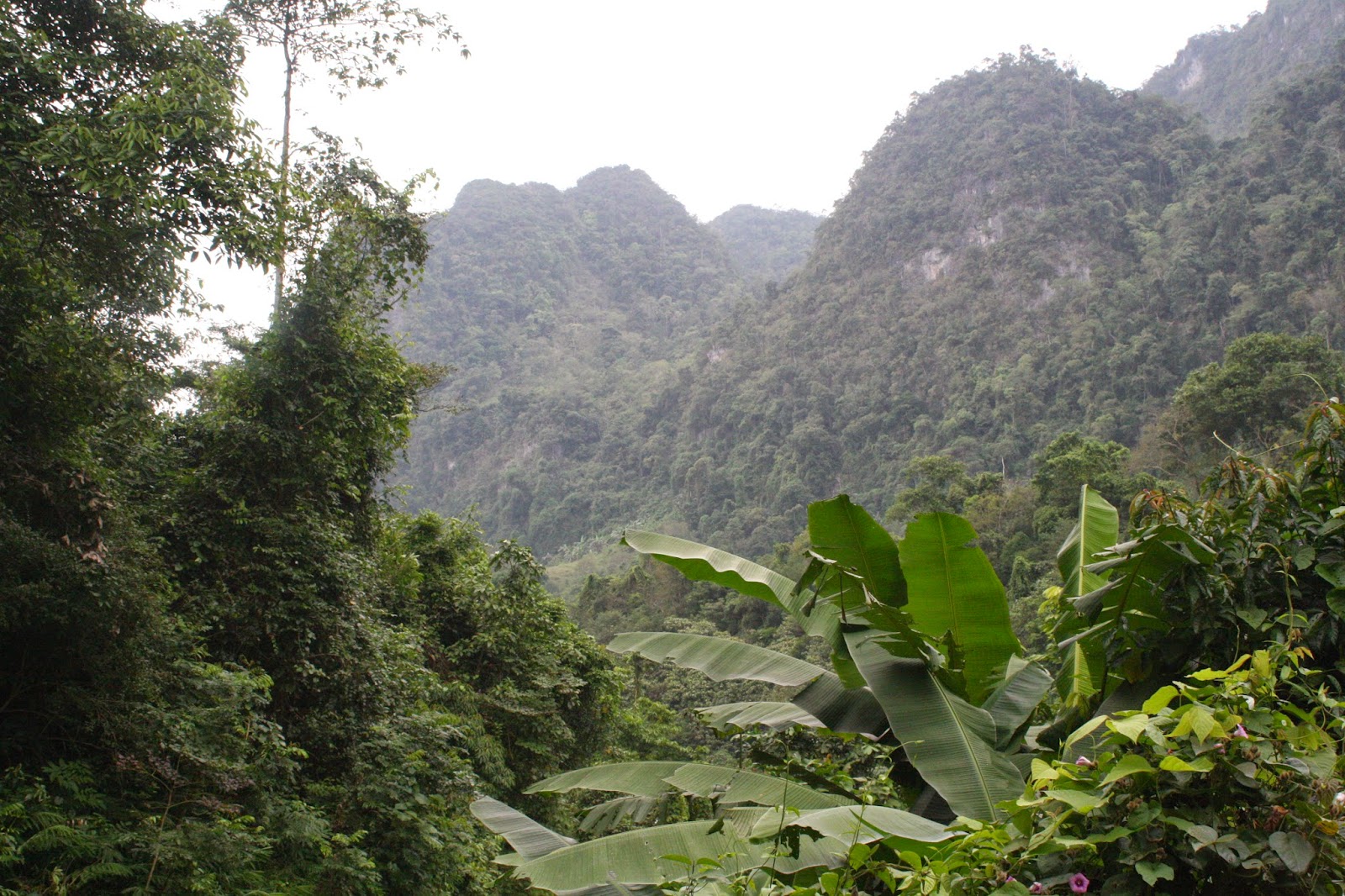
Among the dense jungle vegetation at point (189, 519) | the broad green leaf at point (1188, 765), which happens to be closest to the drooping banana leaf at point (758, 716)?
the broad green leaf at point (1188, 765)

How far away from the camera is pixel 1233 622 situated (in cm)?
204

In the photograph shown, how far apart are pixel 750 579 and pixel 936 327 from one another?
153 feet

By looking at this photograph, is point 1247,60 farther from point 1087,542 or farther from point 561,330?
point 1087,542

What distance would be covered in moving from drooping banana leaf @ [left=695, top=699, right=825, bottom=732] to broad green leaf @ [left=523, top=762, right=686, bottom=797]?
217 mm

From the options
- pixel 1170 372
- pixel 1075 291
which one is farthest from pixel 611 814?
pixel 1075 291

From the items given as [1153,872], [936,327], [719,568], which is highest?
[936,327]

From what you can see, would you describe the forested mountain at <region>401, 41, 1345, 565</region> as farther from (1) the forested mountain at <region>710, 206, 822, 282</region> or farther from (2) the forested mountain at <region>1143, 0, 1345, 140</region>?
(1) the forested mountain at <region>710, 206, 822, 282</region>

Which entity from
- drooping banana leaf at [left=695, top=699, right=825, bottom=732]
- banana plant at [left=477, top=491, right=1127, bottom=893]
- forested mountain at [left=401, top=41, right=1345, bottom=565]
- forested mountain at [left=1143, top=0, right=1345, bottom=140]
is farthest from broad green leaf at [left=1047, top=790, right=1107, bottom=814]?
forested mountain at [left=1143, top=0, right=1345, bottom=140]

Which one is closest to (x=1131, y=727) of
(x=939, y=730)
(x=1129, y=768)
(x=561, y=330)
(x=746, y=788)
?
(x=1129, y=768)

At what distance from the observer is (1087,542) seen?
2980 millimetres

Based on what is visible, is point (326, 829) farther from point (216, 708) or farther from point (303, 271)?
point (303, 271)

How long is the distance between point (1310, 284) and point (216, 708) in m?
36.5

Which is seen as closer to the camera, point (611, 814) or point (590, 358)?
point (611, 814)

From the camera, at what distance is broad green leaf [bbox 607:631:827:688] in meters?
2.82
